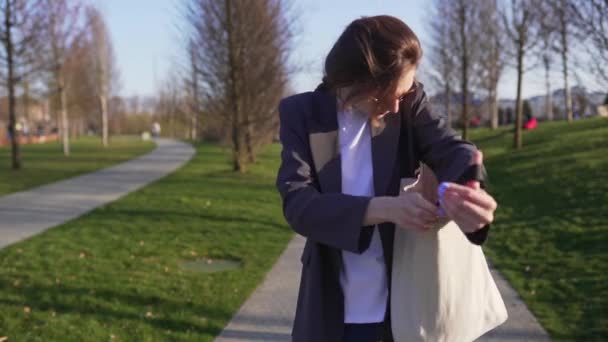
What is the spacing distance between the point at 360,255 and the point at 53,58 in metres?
22.7

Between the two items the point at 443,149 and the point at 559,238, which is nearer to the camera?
the point at 443,149

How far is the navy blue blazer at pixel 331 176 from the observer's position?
148 cm

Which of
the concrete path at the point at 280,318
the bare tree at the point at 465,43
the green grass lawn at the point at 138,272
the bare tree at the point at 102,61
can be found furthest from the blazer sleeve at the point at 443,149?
the bare tree at the point at 102,61

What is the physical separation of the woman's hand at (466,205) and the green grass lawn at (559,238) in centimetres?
368

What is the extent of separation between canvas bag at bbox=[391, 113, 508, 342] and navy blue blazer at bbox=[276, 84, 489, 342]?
0.05 metres

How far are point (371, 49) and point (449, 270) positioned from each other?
2.01ft

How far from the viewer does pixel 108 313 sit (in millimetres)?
5152

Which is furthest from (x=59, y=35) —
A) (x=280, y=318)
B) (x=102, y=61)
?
(x=280, y=318)

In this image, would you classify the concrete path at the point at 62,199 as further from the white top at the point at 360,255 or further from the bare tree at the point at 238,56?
the white top at the point at 360,255

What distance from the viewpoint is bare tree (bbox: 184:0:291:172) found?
55.1ft

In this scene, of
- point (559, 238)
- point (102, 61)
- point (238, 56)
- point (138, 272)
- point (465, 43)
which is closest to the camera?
point (138, 272)

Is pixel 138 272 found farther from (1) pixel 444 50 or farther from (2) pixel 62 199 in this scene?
(1) pixel 444 50

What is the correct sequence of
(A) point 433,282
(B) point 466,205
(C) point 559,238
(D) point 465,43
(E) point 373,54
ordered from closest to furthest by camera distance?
1. (B) point 466,205
2. (E) point 373,54
3. (A) point 433,282
4. (C) point 559,238
5. (D) point 465,43

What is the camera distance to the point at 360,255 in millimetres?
1678
